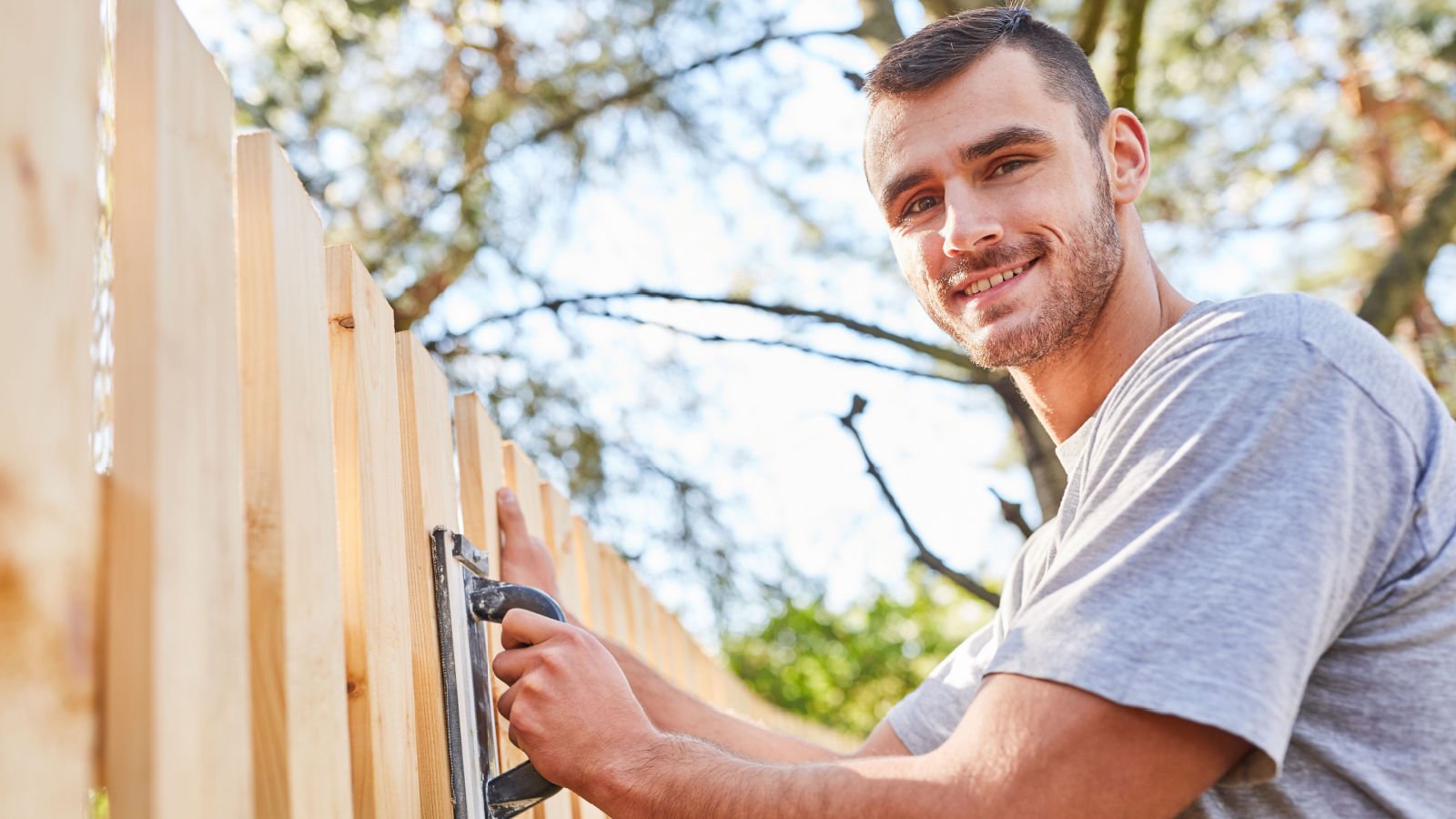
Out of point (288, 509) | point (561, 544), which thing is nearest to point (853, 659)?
point (561, 544)

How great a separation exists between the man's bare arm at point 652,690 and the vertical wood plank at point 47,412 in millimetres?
1251

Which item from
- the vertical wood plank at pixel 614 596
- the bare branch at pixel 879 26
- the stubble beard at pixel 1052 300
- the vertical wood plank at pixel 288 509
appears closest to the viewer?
the vertical wood plank at pixel 288 509

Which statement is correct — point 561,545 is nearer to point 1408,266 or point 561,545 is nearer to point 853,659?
point 1408,266

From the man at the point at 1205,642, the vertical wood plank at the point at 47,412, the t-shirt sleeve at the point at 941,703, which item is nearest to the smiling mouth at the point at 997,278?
the man at the point at 1205,642

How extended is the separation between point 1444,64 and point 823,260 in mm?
3915

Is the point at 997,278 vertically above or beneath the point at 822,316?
beneath

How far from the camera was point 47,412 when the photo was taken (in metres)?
0.77

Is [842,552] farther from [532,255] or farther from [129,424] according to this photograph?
[129,424]

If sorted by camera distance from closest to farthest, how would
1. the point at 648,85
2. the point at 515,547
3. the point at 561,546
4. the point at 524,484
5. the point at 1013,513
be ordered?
1. the point at 515,547
2. the point at 524,484
3. the point at 561,546
4. the point at 1013,513
5. the point at 648,85

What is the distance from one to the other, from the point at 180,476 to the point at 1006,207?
136 centimetres

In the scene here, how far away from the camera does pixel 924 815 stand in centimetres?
114

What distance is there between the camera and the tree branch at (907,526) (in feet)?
8.70

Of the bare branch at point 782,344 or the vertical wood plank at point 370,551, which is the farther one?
the bare branch at point 782,344

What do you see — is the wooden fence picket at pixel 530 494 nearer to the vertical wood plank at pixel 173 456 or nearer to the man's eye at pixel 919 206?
the man's eye at pixel 919 206
